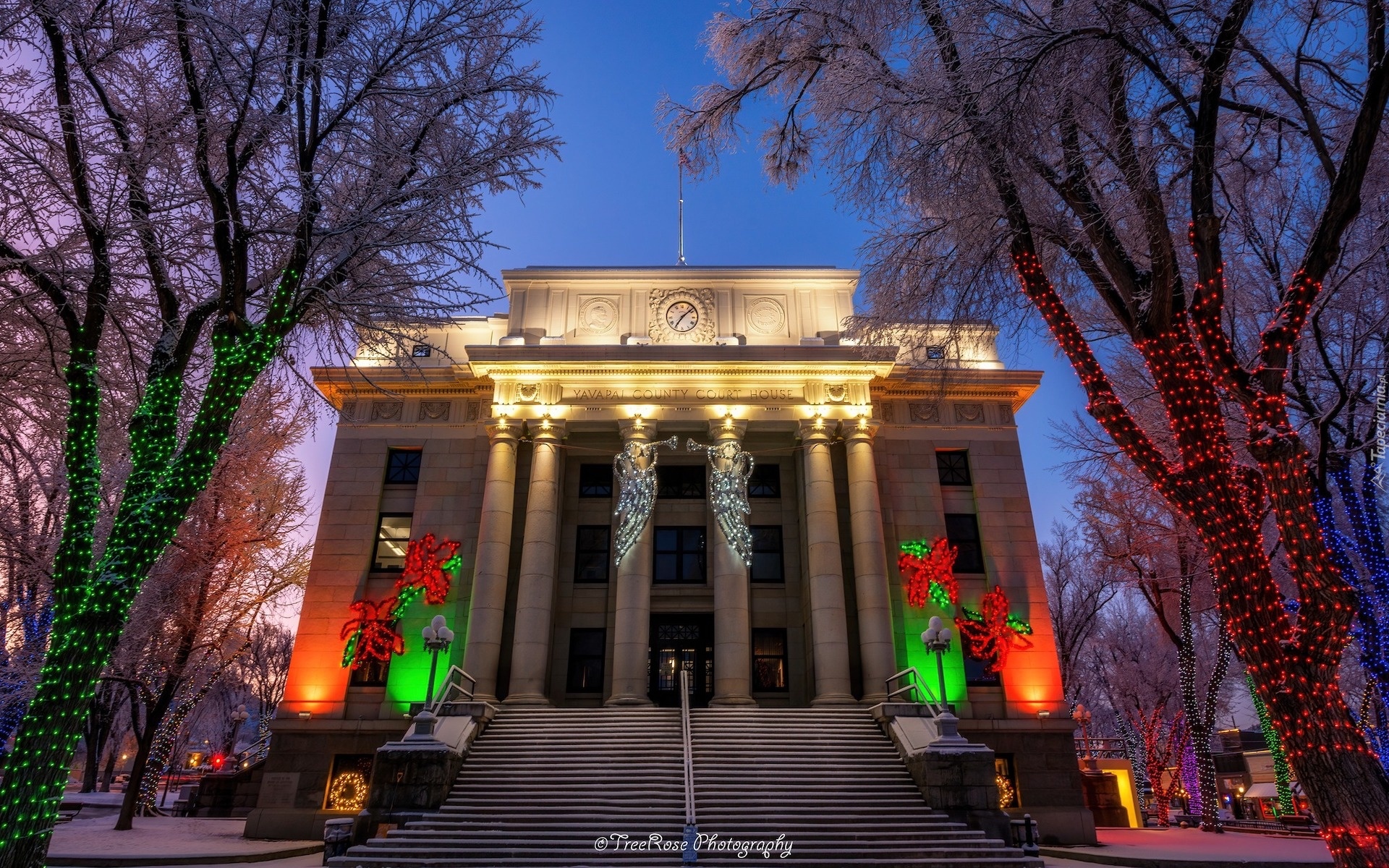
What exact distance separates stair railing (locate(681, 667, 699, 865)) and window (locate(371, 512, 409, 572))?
11.0m

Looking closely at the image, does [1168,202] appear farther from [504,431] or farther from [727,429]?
[504,431]

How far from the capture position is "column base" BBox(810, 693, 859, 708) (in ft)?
67.9

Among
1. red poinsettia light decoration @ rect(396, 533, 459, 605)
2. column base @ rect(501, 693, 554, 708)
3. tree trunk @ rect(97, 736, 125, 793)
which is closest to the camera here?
column base @ rect(501, 693, 554, 708)

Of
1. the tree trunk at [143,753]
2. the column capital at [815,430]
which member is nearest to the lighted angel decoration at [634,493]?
the column capital at [815,430]

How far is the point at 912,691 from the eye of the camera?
20.8 metres

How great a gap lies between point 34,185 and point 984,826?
61.0ft

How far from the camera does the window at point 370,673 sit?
883 inches

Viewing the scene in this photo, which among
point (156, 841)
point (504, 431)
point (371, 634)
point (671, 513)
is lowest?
point (156, 841)

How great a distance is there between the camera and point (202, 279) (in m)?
10.9

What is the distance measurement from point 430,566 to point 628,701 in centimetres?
770

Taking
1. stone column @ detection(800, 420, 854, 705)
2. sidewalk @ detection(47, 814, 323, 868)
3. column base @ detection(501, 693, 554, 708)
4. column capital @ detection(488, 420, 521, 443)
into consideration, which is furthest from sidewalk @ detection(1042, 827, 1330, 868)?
column capital @ detection(488, 420, 521, 443)

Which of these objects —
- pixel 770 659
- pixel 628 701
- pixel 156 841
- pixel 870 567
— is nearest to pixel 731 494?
pixel 870 567

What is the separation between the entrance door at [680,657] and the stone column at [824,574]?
3703mm

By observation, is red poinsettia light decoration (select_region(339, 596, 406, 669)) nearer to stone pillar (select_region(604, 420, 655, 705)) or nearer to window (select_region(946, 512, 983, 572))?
stone pillar (select_region(604, 420, 655, 705))
